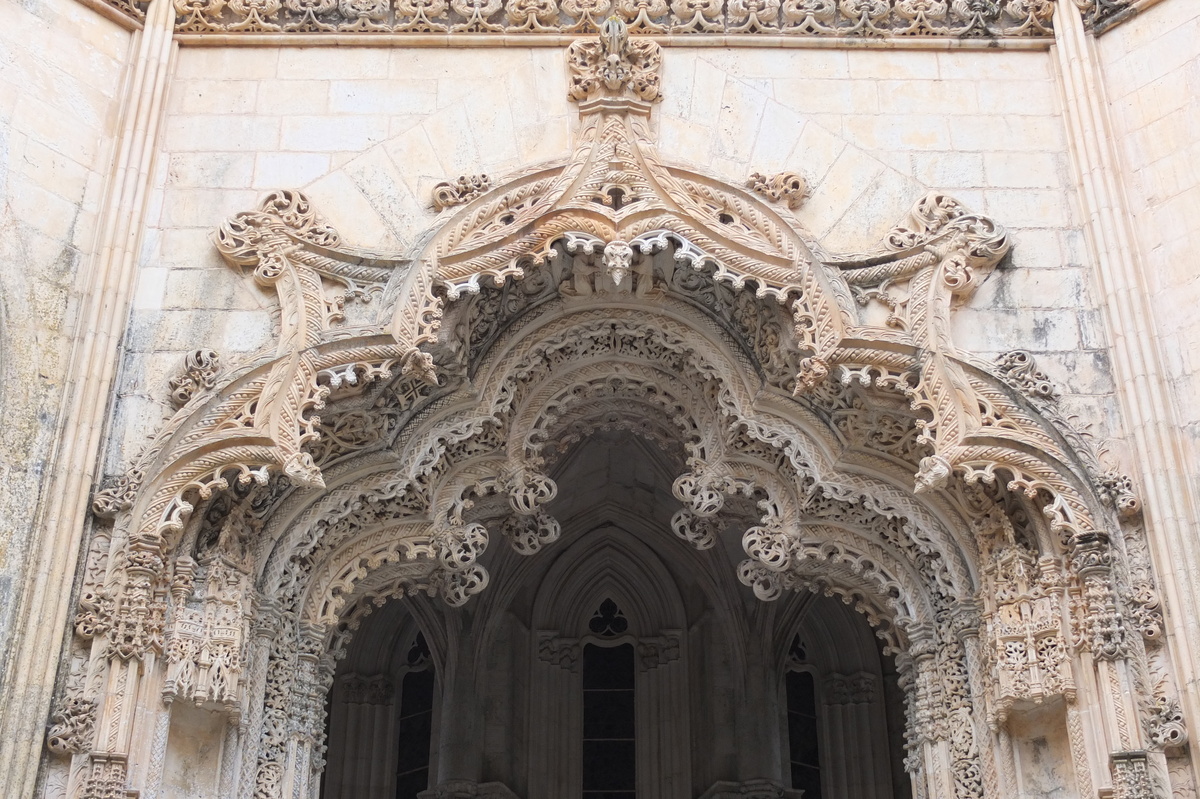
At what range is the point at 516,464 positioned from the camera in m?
9.05

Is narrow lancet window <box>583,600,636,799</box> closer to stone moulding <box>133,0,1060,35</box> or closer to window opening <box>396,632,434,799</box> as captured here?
window opening <box>396,632,434,799</box>

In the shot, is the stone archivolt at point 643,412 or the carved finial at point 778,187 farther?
the carved finial at point 778,187

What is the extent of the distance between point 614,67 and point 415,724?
22.6 feet

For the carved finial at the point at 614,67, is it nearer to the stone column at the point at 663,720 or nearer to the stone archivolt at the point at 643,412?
the stone archivolt at the point at 643,412

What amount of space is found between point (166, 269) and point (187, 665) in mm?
2301

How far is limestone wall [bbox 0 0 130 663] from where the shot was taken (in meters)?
7.89

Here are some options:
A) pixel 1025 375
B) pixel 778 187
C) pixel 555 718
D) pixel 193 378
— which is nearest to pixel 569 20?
pixel 778 187

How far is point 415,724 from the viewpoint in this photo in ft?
45.7

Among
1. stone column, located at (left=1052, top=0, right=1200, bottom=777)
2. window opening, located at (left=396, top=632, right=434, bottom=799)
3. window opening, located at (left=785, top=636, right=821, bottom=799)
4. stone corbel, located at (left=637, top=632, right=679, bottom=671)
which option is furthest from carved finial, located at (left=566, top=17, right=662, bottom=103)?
window opening, located at (left=396, top=632, right=434, bottom=799)

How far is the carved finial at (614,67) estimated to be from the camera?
30.4 feet

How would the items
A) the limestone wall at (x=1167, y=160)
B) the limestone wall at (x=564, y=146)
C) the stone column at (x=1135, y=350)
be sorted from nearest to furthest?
1. the stone column at (x=1135, y=350)
2. the limestone wall at (x=1167, y=160)
3. the limestone wall at (x=564, y=146)

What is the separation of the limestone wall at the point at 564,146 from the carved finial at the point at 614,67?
0.16 metres

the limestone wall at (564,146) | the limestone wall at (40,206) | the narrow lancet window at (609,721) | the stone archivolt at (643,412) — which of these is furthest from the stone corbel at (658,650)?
the limestone wall at (40,206)

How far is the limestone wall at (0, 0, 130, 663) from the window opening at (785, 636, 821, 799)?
293 inches
